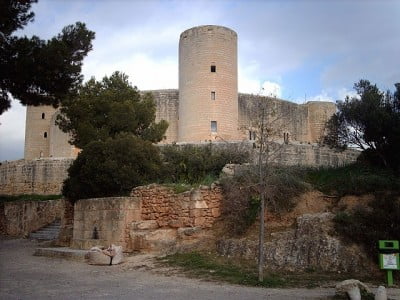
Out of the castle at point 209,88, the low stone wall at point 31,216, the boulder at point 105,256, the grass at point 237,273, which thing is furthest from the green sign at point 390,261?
the castle at point 209,88

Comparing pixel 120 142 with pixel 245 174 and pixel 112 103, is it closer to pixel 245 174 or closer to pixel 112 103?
pixel 245 174

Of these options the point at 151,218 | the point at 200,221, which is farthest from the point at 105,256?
the point at 200,221

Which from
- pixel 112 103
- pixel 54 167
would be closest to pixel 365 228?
pixel 112 103

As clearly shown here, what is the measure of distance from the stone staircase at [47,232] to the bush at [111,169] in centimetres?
400

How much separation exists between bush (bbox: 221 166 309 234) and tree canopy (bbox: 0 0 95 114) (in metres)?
4.52

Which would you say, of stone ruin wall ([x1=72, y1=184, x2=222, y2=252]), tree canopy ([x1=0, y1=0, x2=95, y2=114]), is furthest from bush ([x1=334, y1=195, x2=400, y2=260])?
tree canopy ([x1=0, y1=0, x2=95, y2=114])

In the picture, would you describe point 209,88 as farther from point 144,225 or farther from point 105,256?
point 105,256

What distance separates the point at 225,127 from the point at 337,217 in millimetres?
22437

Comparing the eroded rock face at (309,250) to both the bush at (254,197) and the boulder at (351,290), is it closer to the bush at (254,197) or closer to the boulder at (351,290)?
the bush at (254,197)

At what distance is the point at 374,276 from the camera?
8.05 metres

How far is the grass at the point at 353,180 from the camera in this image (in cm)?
968

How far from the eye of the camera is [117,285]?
7602 millimetres

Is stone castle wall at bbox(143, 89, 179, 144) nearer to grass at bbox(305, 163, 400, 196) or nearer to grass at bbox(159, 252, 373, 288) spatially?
grass at bbox(305, 163, 400, 196)

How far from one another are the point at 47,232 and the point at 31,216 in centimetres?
182
